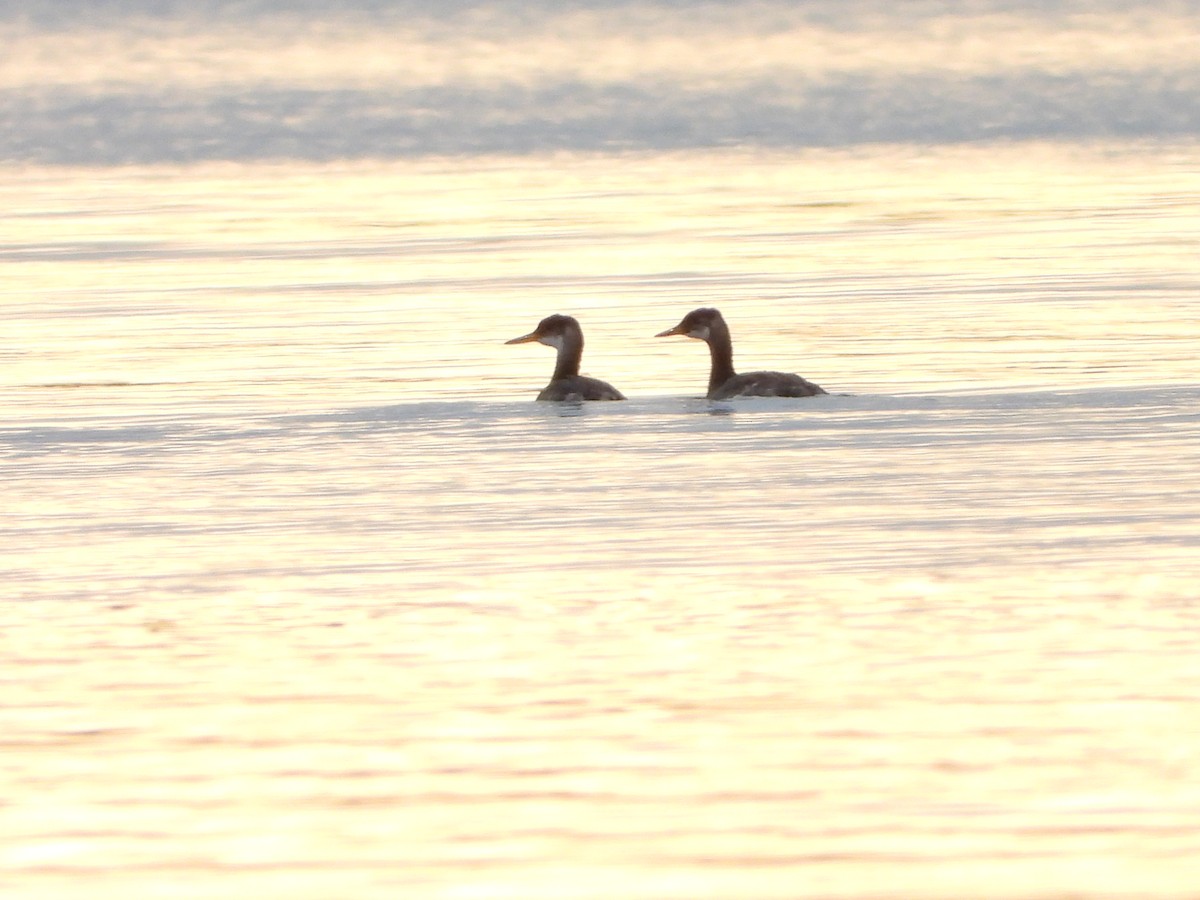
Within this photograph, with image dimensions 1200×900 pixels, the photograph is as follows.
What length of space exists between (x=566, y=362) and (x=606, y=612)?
912 centimetres

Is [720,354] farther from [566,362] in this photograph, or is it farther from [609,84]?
[609,84]

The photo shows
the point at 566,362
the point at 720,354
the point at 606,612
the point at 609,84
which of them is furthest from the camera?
the point at 609,84

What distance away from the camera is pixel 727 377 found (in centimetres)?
1897

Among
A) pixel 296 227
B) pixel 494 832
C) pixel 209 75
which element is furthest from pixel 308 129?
pixel 494 832

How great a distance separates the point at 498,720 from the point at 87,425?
373 inches

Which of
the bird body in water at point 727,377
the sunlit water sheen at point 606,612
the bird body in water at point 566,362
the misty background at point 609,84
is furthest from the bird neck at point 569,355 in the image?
the misty background at point 609,84

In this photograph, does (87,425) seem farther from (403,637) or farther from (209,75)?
(209,75)

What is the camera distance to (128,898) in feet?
23.8

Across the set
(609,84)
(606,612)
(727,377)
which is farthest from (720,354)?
(609,84)

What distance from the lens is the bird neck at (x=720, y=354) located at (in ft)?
62.3

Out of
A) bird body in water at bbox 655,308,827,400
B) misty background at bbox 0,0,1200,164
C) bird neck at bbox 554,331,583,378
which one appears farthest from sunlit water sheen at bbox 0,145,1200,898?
misty background at bbox 0,0,1200,164

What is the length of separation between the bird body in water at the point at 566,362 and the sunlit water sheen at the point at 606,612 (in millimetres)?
244

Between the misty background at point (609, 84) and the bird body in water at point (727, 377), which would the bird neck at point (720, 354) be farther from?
the misty background at point (609, 84)

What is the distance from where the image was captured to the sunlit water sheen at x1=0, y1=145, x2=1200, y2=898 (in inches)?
302
